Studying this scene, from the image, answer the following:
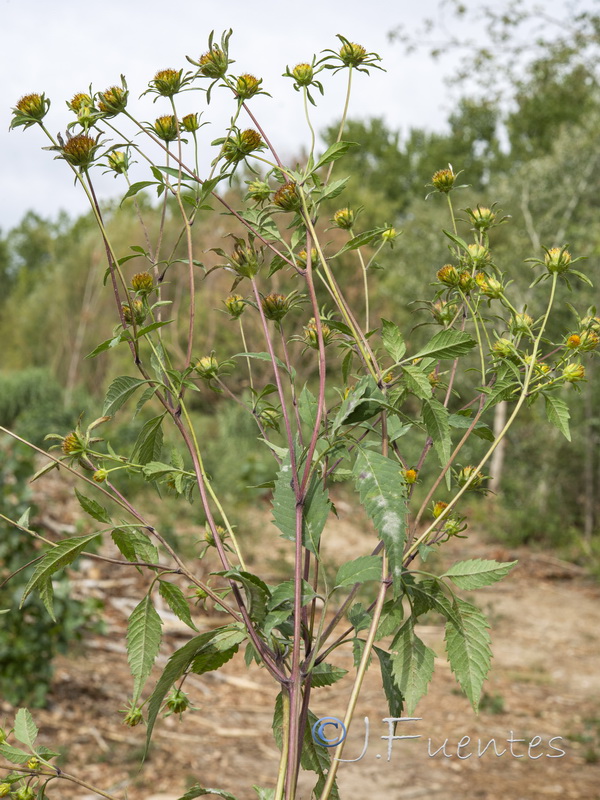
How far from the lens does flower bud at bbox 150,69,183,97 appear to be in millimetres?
797

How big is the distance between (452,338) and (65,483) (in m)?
6.94

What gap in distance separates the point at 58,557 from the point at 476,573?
376 millimetres

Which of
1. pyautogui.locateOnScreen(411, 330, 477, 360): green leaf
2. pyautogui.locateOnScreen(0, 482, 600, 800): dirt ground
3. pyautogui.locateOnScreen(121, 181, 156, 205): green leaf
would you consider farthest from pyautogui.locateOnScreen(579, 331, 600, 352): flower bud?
pyautogui.locateOnScreen(0, 482, 600, 800): dirt ground

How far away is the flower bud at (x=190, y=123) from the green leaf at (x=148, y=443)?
30cm

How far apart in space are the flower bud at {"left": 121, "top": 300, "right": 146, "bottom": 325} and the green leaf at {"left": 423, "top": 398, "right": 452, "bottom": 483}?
0.27m

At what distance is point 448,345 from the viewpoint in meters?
0.76

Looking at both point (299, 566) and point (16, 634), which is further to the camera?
point (16, 634)

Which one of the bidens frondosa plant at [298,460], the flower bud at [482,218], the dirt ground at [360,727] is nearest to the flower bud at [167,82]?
the bidens frondosa plant at [298,460]

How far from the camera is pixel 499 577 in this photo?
2.54ft

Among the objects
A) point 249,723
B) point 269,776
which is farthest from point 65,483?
point 269,776

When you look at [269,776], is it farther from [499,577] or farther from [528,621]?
[528,621]

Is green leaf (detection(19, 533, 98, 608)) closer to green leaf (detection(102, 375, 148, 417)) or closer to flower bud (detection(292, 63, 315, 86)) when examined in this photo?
green leaf (detection(102, 375, 148, 417))

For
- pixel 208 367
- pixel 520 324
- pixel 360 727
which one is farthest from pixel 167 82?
pixel 360 727

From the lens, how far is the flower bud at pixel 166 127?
0.81 metres
